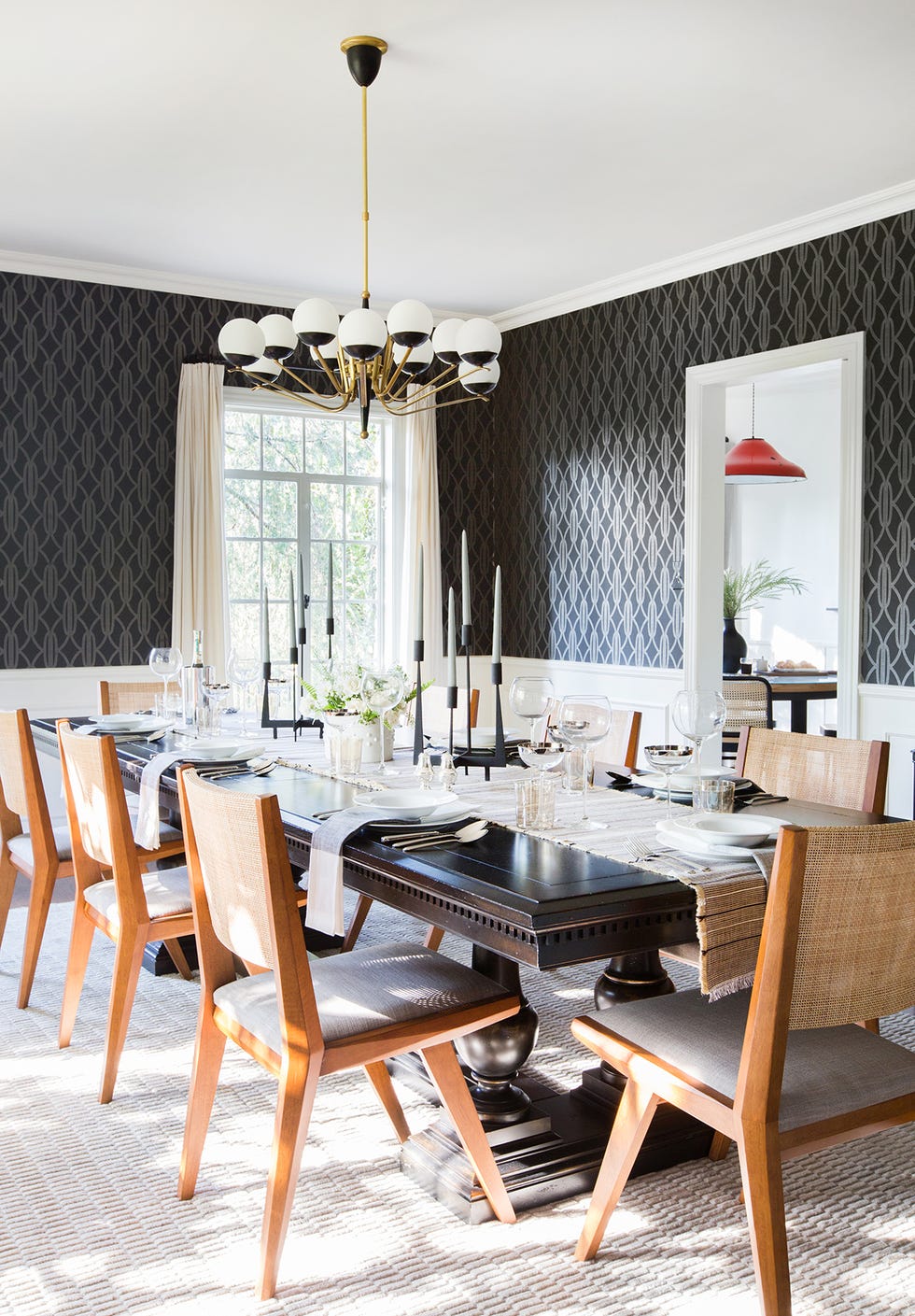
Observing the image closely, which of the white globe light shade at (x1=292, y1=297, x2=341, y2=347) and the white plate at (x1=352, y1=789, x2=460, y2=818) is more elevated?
the white globe light shade at (x1=292, y1=297, x2=341, y2=347)

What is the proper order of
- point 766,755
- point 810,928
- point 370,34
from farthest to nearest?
point 370,34 → point 766,755 → point 810,928

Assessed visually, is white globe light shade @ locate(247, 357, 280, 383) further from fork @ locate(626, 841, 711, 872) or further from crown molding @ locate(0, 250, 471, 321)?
fork @ locate(626, 841, 711, 872)

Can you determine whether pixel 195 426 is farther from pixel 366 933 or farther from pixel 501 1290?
pixel 501 1290

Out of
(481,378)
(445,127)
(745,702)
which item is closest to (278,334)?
(481,378)

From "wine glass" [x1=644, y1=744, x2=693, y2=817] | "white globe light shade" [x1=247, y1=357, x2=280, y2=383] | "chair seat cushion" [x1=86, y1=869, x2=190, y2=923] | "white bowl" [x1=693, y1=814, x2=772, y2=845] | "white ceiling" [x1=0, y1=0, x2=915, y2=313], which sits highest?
"white ceiling" [x1=0, y1=0, x2=915, y2=313]

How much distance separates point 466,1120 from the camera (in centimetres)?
212

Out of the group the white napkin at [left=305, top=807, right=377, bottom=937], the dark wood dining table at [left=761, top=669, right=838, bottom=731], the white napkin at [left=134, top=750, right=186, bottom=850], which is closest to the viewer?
the white napkin at [left=305, top=807, right=377, bottom=937]

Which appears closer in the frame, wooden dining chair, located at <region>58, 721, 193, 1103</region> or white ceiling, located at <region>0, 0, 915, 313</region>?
wooden dining chair, located at <region>58, 721, 193, 1103</region>

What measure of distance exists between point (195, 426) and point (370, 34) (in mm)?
2861

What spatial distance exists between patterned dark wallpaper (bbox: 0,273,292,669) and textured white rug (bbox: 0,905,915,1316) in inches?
123

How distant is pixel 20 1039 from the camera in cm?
307

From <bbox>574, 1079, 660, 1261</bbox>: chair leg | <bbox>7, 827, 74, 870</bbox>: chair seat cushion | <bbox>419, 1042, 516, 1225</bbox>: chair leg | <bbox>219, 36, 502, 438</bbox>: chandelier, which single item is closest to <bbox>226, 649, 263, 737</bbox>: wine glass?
<bbox>7, 827, 74, 870</bbox>: chair seat cushion

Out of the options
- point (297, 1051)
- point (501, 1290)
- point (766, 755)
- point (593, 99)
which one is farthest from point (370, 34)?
point (501, 1290)

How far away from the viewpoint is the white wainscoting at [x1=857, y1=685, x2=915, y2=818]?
4.57 metres
